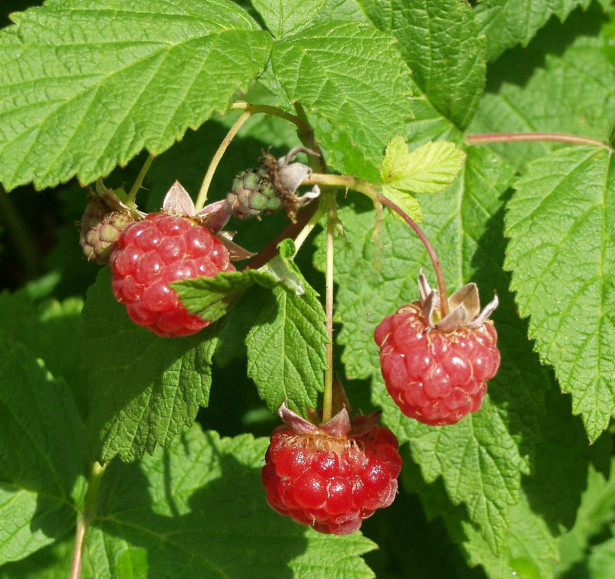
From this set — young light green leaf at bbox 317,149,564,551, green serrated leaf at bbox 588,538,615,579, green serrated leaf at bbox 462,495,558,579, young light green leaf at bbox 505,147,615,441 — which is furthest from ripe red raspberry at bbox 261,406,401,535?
green serrated leaf at bbox 588,538,615,579

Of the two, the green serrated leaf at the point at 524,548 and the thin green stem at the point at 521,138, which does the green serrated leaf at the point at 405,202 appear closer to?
the thin green stem at the point at 521,138

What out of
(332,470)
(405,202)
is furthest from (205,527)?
(405,202)

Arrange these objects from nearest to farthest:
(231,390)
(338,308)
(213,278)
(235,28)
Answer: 1. (213,278)
2. (235,28)
3. (338,308)
4. (231,390)

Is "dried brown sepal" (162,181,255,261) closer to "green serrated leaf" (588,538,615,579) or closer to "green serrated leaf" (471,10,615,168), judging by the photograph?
"green serrated leaf" (471,10,615,168)

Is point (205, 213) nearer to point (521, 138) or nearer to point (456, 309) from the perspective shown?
point (456, 309)

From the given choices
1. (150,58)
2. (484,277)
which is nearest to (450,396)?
(484,277)

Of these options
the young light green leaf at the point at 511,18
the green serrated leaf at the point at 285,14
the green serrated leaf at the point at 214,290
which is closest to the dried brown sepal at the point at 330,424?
the green serrated leaf at the point at 214,290

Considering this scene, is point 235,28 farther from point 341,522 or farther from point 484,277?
point 341,522
